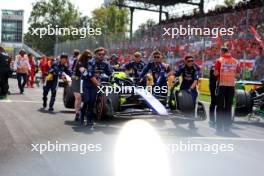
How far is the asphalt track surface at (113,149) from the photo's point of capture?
19.1 ft

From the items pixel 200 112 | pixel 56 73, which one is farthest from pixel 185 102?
pixel 56 73

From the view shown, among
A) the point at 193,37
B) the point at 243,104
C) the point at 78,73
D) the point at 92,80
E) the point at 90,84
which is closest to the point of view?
the point at 92,80

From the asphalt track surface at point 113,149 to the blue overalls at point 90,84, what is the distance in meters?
0.39

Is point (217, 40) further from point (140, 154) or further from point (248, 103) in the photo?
point (140, 154)

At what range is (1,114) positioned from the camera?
11.0 meters

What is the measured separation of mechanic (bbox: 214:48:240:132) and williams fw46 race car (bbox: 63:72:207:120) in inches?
17.9

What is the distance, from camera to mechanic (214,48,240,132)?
1031 cm

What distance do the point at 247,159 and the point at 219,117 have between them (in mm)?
3356

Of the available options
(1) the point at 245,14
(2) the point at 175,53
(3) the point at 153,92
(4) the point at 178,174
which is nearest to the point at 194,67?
(3) the point at 153,92

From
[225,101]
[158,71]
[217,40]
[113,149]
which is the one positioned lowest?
[113,149]

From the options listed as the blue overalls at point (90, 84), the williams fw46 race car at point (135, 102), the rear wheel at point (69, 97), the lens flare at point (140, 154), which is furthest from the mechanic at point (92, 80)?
the rear wheel at point (69, 97)

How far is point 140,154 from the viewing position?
22.0ft

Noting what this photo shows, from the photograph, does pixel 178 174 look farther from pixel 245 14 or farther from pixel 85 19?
pixel 85 19

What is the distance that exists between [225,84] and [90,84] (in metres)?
2.87
